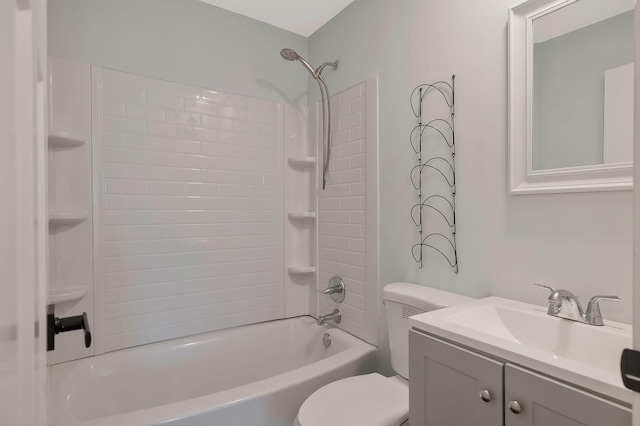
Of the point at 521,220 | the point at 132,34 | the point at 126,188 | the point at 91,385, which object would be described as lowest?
the point at 91,385

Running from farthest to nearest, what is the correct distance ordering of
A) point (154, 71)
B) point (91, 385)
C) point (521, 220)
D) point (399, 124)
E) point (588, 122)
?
point (154, 71) → point (399, 124) → point (91, 385) → point (521, 220) → point (588, 122)

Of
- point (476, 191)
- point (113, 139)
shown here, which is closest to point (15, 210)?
point (476, 191)

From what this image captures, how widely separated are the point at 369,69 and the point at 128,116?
4.52 feet

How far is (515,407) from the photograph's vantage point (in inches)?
30.4

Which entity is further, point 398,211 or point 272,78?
point 272,78

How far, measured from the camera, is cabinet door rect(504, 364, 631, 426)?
2.13 ft

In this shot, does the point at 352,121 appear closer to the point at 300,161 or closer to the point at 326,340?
the point at 300,161

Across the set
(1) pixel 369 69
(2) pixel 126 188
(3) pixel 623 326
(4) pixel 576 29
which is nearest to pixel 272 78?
(1) pixel 369 69

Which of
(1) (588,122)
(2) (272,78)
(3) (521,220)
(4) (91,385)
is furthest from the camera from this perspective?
(2) (272,78)

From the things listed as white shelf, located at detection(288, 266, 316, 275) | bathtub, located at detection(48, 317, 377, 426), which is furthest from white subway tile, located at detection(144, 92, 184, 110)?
bathtub, located at detection(48, 317, 377, 426)

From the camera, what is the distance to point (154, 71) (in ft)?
6.16

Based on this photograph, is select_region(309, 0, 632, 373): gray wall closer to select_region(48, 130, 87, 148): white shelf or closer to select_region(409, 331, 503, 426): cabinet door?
select_region(409, 331, 503, 426): cabinet door

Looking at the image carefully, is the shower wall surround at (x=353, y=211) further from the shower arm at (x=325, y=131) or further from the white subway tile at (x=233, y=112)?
the white subway tile at (x=233, y=112)

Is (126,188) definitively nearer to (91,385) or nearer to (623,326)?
(91,385)
